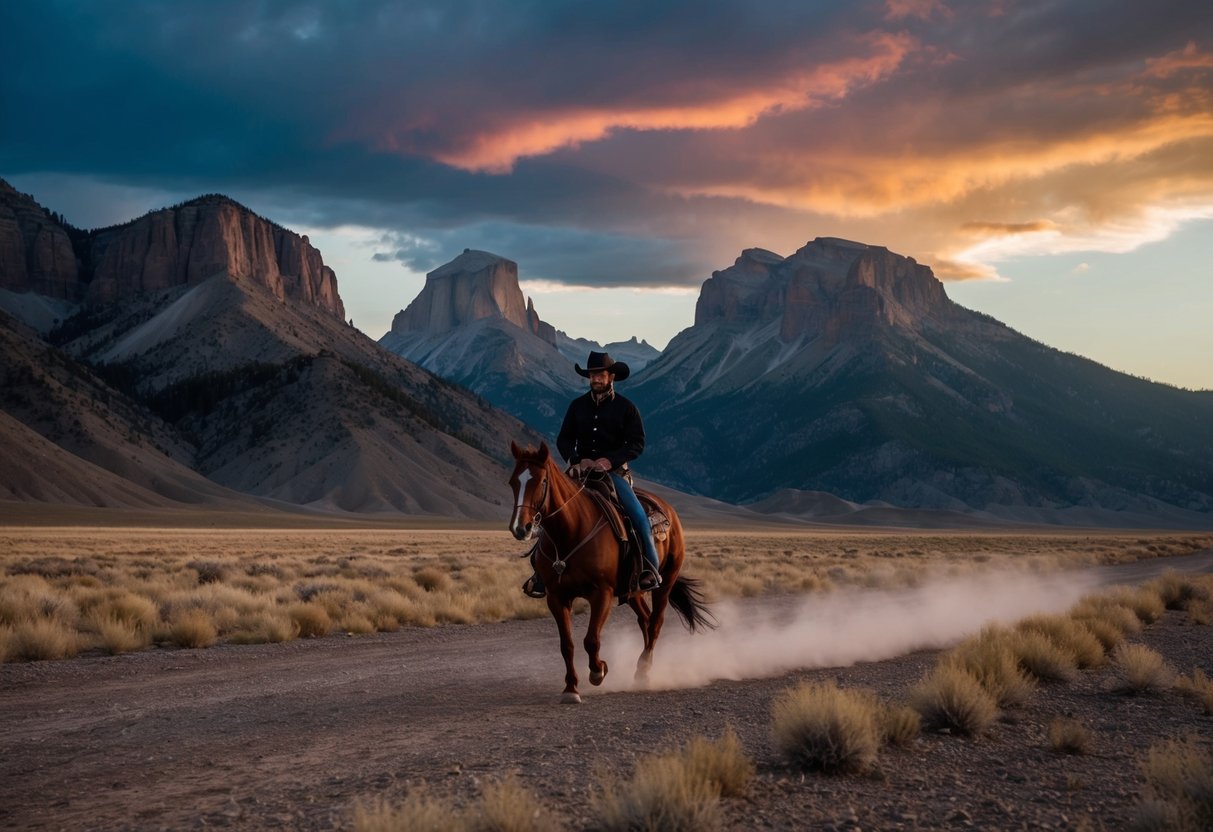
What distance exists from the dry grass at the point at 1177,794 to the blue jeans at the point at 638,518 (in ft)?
20.3

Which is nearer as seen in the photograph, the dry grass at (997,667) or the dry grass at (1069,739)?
the dry grass at (1069,739)

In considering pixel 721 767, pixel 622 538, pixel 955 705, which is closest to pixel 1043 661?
pixel 955 705

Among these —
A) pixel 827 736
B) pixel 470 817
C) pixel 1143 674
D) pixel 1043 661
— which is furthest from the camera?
pixel 1043 661

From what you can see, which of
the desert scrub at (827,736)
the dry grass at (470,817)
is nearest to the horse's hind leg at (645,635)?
the desert scrub at (827,736)

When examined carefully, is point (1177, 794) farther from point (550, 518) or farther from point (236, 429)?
point (236, 429)

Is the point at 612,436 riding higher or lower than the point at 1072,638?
higher

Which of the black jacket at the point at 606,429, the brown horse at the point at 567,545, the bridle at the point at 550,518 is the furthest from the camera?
the black jacket at the point at 606,429

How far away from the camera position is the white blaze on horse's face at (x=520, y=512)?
1044 centimetres

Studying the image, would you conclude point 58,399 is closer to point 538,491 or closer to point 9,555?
point 9,555

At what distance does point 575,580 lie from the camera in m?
11.6

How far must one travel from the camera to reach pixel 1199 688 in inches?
465

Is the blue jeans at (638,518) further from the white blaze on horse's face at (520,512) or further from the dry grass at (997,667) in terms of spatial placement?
the dry grass at (997,667)

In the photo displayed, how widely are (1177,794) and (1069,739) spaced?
2.49 metres

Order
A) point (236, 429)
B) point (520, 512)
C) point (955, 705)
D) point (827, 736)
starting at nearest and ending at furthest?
point (827, 736) → point (955, 705) → point (520, 512) → point (236, 429)
